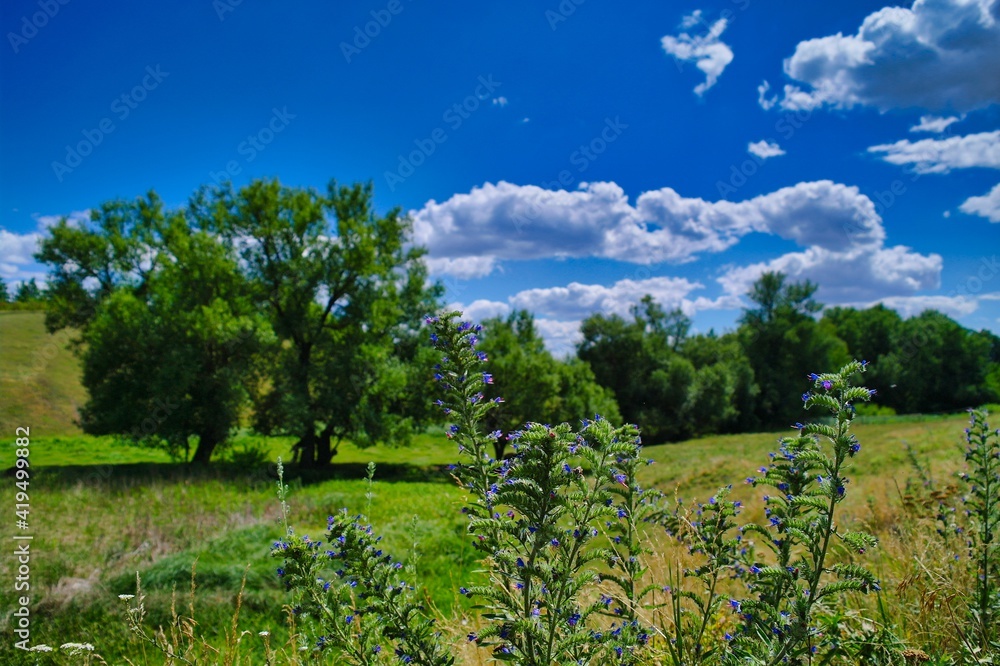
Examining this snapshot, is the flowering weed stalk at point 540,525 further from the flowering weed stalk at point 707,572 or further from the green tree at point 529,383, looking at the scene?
the green tree at point 529,383

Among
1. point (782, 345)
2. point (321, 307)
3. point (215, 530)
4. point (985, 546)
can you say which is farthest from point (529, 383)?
point (782, 345)

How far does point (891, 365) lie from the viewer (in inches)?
2489

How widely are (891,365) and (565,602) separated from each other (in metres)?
77.2

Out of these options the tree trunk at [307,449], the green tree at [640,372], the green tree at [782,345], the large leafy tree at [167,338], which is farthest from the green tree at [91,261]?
the green tree at [782,345]

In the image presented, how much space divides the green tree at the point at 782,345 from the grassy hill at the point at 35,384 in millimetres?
62518

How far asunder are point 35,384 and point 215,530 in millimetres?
26292

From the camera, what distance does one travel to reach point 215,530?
38.3 feet

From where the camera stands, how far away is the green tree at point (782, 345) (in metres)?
61.0

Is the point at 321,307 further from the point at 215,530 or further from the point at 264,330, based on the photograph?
the point at 215,530

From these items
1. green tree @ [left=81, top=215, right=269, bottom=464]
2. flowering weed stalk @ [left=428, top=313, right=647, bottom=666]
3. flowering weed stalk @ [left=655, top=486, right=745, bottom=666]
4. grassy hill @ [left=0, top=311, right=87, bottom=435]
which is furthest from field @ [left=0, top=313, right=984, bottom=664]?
green tree @ [left=81, top=215, right=269, bottom=464]

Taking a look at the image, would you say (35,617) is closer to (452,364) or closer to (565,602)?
(452,364)

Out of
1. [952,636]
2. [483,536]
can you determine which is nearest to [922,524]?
[952,636]

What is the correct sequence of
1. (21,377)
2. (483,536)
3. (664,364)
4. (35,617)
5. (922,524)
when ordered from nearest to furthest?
(483,536)
(922,524)
(35,617)
(21,377)
(664,364)

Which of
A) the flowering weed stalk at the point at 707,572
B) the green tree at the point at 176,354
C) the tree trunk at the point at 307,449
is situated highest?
the green tree at the point at 176,354
